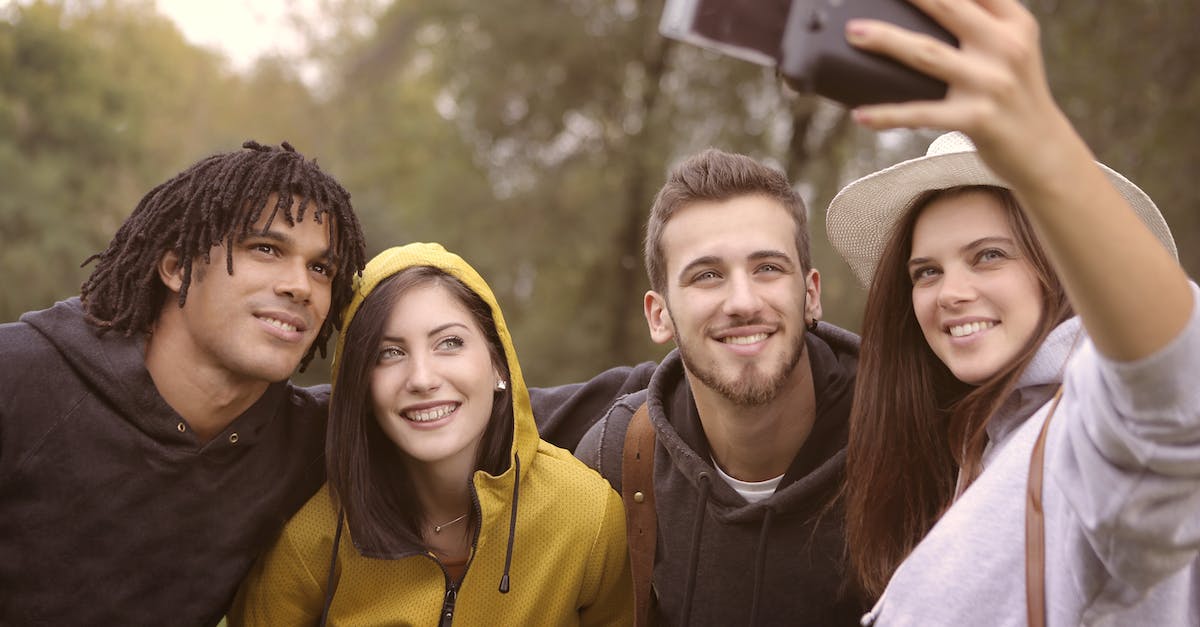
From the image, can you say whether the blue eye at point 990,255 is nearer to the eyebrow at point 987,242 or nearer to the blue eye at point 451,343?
the eyebrow at point 987,242

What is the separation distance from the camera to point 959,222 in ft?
8.96

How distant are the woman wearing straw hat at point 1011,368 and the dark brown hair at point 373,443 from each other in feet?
4.49

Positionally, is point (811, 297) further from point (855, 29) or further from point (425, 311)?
point (855, 29)

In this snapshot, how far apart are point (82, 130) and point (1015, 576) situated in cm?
2089

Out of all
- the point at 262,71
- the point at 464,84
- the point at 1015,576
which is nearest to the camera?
the point at 1015,576

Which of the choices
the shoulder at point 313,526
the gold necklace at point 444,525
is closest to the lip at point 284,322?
the shoulder at point 313,526

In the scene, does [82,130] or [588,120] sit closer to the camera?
[588,120]

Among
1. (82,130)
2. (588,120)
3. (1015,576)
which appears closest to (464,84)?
(588,120)

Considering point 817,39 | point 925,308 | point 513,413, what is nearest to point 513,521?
point 513,413

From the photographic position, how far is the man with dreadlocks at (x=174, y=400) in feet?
10.0

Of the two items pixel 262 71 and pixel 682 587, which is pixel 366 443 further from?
pixel 262 71

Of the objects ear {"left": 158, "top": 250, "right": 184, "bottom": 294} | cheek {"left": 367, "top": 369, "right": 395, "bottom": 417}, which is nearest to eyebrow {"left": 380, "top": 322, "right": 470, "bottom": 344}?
cheek {"left": 367, "top": 369, "right": 395, "bottom": 417}

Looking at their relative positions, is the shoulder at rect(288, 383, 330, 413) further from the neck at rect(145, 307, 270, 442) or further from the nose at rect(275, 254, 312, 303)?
the nose at rect(275, 254, 312, 303)

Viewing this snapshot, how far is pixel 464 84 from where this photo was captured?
13.4m
